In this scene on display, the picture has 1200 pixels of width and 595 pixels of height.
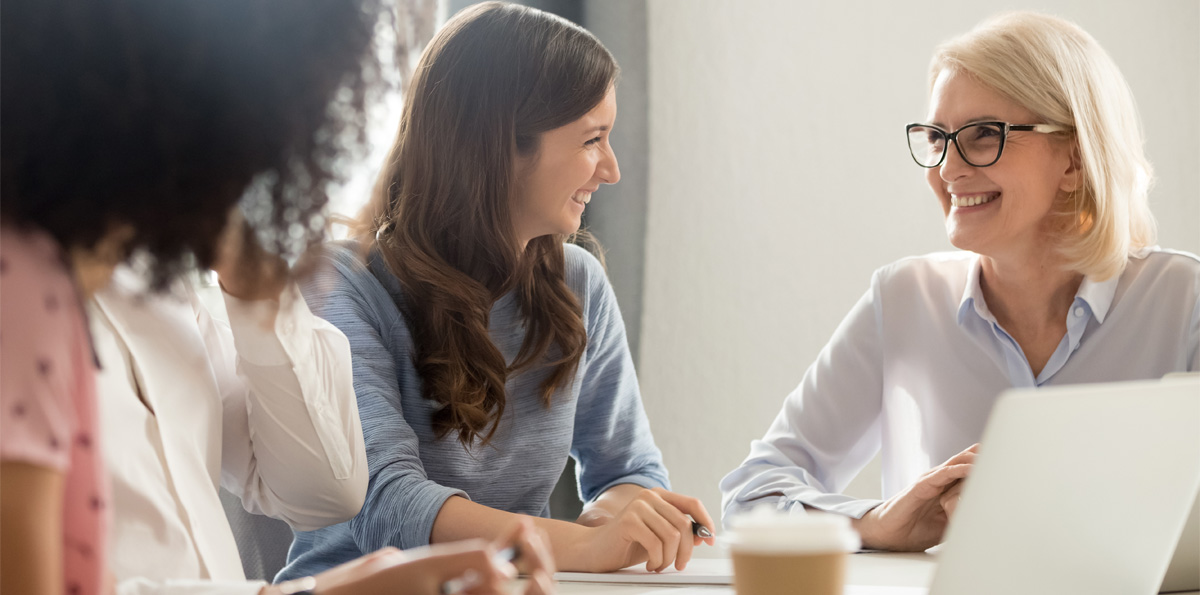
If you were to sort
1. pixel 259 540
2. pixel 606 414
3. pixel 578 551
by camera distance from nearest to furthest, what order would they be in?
pixel 578 551, pixel 259 540, pixel 606 414

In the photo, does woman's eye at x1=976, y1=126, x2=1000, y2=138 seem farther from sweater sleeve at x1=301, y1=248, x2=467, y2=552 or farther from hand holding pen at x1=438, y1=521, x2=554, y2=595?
hand holding pen at x1=438, y1=521, x2=554, y2=595

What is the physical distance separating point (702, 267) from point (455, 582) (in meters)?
2.27

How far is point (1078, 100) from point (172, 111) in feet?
4.40

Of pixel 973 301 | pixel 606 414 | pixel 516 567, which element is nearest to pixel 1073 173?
pixel 973 301

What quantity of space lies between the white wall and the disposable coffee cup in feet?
6.93

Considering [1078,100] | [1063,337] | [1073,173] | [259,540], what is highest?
[1078,100]

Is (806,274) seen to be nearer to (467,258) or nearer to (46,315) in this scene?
(467,258)

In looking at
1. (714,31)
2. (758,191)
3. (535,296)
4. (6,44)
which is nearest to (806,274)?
(758,191)

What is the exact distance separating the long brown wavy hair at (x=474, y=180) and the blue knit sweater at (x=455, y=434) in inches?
1.2

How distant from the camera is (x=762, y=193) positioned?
2.82 meters

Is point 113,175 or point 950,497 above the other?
point 113,175

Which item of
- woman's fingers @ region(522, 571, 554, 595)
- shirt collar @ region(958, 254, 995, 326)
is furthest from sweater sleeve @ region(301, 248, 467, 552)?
shirt collar @ region(958, 254, 995, 326)

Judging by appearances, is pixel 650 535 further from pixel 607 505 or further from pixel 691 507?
pixel 607 505

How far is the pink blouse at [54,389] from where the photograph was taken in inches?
20.2
